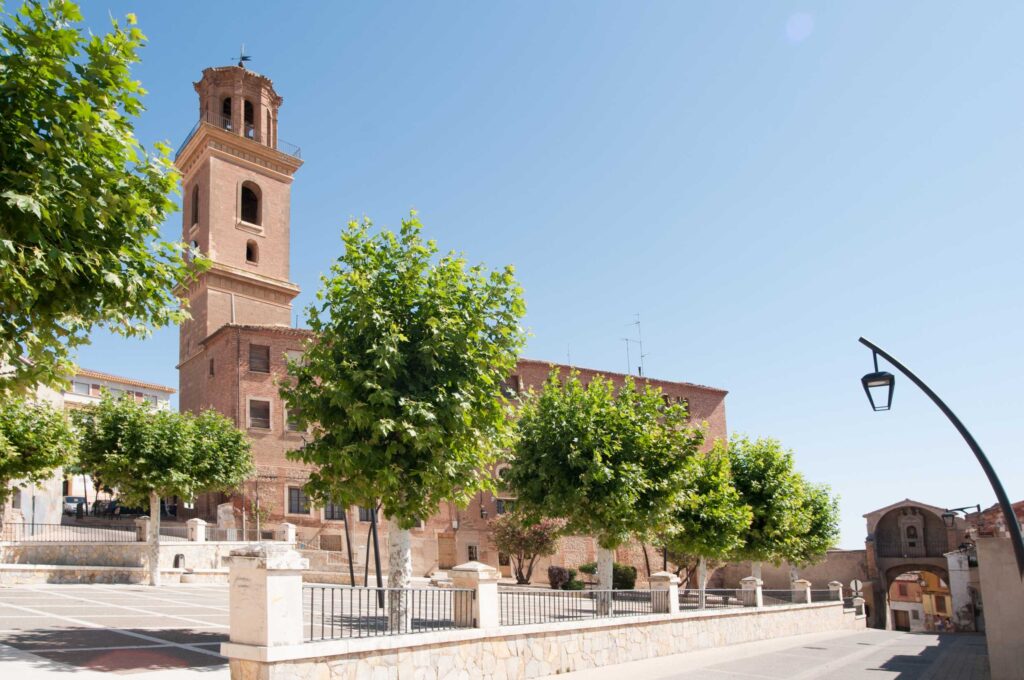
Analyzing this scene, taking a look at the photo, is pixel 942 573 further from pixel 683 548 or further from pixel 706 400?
pixel 683 548

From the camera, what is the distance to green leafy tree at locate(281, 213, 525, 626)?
43.7ft

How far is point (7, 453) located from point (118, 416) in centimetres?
391

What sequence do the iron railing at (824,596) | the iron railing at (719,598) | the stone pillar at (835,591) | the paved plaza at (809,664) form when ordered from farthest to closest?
the stone pillar at (835,591) → the iron railing at (824,596) → the iron railing at (719,598) → the paved plaza at (809,664)

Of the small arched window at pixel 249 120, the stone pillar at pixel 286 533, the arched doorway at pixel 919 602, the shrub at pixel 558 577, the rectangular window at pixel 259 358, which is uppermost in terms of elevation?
the small arched window at pixel 249 120

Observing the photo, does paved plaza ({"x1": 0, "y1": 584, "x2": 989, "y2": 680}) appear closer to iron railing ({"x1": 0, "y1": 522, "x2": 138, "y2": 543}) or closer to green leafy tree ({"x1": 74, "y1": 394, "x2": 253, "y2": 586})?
green leafy tree ({"x1": 74, "y1": 394, "x2": 253, "y2": 586})

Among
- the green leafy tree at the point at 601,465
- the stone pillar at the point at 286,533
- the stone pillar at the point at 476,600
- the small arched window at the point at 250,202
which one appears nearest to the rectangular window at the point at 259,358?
the stone pillar at the point at 286,533

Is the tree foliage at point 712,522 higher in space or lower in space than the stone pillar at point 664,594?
higher

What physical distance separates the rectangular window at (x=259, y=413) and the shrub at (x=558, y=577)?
15.2 meters

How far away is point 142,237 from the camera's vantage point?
27.1 ft

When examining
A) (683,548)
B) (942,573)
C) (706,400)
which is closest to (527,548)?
(683,548)

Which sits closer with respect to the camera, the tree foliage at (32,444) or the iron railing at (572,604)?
the iron railing at (572,604)

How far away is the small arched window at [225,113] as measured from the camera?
1700 inches

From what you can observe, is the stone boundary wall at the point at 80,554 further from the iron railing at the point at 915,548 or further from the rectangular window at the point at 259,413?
the iron railing at the point at 915,548

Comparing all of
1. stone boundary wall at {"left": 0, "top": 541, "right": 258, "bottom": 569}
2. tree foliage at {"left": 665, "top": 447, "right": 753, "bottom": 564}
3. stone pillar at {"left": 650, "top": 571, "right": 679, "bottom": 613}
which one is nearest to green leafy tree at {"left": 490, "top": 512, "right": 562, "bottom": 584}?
tree foliage at {"left": 665, "top": 447, "right": 753, "bottom": 564}
